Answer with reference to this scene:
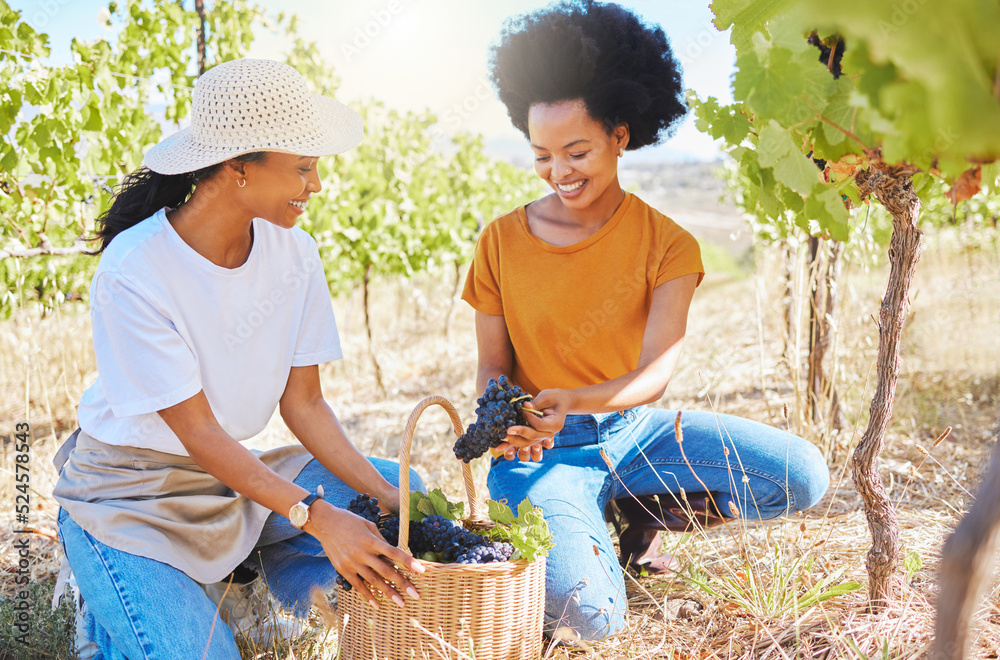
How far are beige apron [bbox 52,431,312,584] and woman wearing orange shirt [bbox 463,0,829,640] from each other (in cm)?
74

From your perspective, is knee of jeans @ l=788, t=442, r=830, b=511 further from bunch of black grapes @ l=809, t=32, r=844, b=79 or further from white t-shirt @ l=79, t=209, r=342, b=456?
white t-shirt @ l=79, t=209, r=342, b=456

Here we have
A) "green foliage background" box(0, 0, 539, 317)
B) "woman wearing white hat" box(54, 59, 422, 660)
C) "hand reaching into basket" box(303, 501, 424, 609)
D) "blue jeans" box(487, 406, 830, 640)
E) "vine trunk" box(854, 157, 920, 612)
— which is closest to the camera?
"vine trunk" box(854, 157, 920, 612)

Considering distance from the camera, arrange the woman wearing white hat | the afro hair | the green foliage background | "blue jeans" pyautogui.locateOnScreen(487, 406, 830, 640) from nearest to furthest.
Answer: the woman wearing white hat → "blue jeans" pyautogui.locateOnScreen(487, 406, 830, 640) → the afro hair → the green foliage background

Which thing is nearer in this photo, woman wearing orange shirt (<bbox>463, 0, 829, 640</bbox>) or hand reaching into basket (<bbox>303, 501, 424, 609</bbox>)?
hand reaching into basket (<bbox>303, 501, 424, 609</bbox>)

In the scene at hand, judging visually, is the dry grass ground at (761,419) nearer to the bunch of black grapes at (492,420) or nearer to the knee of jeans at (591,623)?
the knee of jeans at (591,623)

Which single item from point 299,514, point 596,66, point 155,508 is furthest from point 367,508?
point 596,66

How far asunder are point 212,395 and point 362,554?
649 millimetres

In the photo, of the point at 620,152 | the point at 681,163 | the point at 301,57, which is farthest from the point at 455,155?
the point at 681,163

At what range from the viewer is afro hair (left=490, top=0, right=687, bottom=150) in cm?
216

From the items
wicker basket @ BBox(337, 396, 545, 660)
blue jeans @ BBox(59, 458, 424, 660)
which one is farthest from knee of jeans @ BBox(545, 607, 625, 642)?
blue jeans @ BBox(59, 458, 424, 660)

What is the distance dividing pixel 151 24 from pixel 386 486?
3.04 metres

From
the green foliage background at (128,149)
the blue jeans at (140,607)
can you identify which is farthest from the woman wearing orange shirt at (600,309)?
the green foliage background at (128,149)

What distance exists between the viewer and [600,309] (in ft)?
7.22

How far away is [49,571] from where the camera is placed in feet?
8.45
